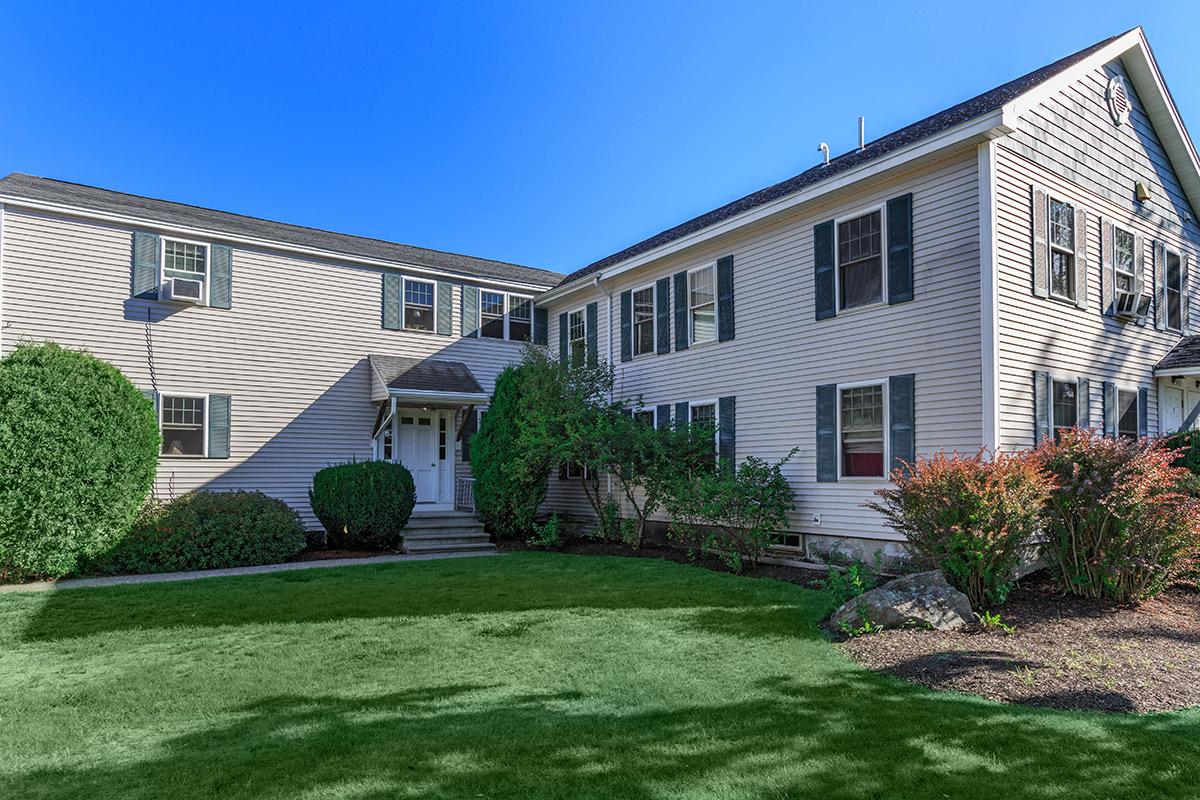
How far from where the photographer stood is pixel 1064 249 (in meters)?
10.1

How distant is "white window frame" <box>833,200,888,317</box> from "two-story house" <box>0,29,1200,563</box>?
4cm

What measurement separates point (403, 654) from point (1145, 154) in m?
13.6

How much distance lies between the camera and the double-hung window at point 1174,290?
11969 millimetres

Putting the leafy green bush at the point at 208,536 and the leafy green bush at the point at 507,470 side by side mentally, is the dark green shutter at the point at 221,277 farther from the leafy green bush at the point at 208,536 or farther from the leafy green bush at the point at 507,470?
the leafy green bush at the point at 507,470

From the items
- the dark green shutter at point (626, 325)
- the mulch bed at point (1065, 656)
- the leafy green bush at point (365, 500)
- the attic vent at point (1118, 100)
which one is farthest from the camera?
the dark green shutter at point (626, 325)

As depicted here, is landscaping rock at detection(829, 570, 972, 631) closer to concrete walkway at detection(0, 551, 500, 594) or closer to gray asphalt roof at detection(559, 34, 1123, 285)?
gray asphalt roof at detection(559, 34, 1123, 285)

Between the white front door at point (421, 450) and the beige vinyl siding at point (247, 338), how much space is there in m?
0.70

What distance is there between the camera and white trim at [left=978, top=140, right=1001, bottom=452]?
8734 mm

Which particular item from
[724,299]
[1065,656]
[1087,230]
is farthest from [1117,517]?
[724,299]

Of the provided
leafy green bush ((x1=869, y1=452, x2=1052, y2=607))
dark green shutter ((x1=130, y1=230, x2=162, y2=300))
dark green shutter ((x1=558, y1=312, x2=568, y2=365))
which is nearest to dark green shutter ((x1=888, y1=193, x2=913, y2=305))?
leafy green bush ((x1=869, y1=452, x2=1052, y2=607))

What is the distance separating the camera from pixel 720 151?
43.9ft

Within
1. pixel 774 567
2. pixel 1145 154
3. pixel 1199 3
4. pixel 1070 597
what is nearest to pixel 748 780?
pixel 1070 597

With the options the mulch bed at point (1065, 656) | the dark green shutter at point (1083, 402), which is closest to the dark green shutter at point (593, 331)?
the dark green shutter at point (1083, 402)

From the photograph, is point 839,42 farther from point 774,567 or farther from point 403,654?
point 403,654
